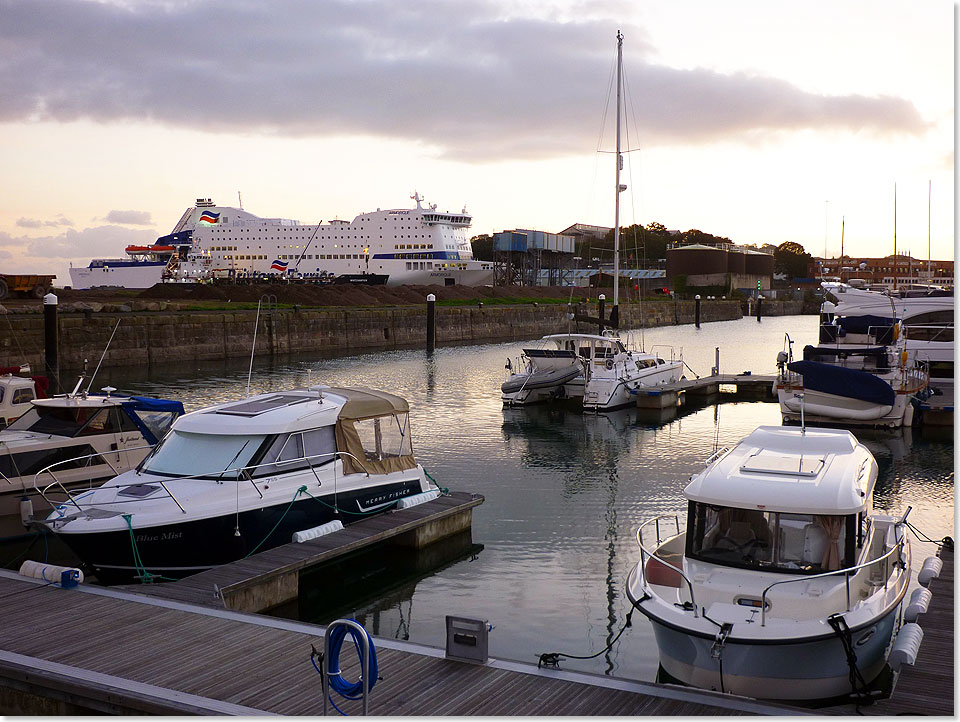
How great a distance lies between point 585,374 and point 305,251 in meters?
73.0

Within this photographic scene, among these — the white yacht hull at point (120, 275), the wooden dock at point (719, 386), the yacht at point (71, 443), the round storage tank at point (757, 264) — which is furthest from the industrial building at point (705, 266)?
the yacht at point (71, 443)

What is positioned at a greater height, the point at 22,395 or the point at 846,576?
Answer: the point at 22,395

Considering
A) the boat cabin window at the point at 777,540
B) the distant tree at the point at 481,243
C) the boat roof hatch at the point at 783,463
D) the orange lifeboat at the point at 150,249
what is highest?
the distant tree at the point at 481,243

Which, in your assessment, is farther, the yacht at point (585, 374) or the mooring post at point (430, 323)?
the mooring post at point (430, 323)

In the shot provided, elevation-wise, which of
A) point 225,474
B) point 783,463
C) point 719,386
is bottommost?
point 719,386

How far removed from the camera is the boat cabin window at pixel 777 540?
28.3 ft

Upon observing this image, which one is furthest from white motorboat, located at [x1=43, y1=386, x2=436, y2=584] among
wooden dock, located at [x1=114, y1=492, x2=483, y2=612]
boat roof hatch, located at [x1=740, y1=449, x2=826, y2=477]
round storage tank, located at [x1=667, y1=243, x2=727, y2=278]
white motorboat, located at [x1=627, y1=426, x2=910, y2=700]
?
round storage tank, located at [x1=667, y1=243, x2=727, y2=278]

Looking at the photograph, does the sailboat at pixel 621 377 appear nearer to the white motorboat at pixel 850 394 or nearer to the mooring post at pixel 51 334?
the white motorboat at pixel 850 394

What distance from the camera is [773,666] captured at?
7.81m

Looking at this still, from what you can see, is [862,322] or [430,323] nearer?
[862,322]

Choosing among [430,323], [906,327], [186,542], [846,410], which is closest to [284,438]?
[186,542]

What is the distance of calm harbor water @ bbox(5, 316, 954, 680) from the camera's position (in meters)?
11.4

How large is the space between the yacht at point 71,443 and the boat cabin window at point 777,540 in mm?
9842

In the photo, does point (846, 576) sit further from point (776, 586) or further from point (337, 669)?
point (337, 669)
